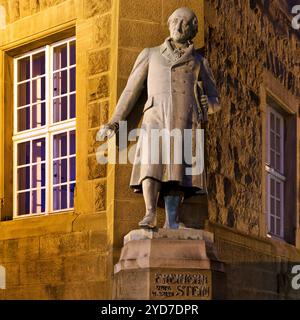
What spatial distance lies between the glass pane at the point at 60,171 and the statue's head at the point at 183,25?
2657 mm

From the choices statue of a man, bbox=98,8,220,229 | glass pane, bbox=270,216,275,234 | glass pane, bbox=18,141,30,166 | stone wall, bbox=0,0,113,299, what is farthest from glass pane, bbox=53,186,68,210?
glass pane, bbox=270,216,275,234

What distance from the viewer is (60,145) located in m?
11.6

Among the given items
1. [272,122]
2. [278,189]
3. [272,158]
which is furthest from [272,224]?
[272,122]

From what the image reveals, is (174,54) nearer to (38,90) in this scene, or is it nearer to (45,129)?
(45,129)

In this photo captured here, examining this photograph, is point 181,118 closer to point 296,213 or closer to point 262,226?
point 262,226

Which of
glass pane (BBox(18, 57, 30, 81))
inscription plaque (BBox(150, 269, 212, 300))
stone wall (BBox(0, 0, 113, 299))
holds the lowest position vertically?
inscription plaque (BBox(150, 269, 212, 300))

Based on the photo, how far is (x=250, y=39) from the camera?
12359mm

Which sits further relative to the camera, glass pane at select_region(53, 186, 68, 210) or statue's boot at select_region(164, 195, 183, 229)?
glass pane at select_region(53, 186, 68, 210)

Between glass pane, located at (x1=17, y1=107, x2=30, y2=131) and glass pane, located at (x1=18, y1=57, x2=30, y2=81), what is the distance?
38 cm

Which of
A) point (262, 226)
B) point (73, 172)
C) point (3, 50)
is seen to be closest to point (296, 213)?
point (262, 226)

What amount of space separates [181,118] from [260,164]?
3.38 m

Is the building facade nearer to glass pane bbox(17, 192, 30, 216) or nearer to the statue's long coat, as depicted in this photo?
glass pane bbox(17, 192, 30, 216)

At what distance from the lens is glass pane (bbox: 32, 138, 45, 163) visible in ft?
38.6

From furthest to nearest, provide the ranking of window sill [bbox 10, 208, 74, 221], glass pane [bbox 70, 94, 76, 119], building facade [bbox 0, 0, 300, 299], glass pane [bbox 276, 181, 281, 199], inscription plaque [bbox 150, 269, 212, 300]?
glass pane [bbox 276, 181, 281, 199], glass pane [bbox 70, 94, 76, 119], window sill [bbox 10, 208, 74, 221], building facade [bbox 0, 0, 300, 299], inscription plaque [bbox 150, 269, 212, 300]
